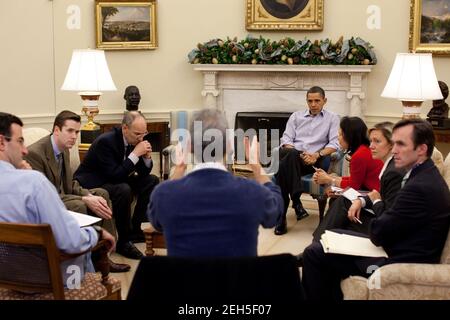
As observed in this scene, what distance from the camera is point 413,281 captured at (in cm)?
326

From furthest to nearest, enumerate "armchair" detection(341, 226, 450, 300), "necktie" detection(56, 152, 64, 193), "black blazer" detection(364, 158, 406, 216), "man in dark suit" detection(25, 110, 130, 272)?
"necktie" detection(56, 152, 64, 193) → "man in dark suit" detection(25, 110, 130, 272) → "black blazer" detection(364, 158, 406, 216) → "armchair" detection(341, 226, 450, 300)

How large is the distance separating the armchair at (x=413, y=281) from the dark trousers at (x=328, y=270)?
0.19 metres

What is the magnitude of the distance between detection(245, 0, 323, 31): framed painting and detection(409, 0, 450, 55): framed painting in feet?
4.02

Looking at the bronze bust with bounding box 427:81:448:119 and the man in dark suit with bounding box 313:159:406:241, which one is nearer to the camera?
the man in dark suit with bounding box 313:159:406:241

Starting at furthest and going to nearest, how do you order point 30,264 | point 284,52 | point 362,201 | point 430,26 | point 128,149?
point 284,52, point 430,26, point 128,149, point 362,201, point 30,264

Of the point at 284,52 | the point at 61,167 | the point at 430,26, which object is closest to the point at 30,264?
the point at 61,167

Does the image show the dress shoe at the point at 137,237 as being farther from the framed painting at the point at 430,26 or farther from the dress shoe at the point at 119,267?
the framed painting at the point at 430,26

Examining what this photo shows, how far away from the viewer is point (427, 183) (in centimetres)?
335

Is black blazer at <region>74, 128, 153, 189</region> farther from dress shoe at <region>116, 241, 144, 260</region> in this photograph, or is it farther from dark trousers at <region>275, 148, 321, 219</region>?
dark trousers at <region>275, 148, 321, 219</region>

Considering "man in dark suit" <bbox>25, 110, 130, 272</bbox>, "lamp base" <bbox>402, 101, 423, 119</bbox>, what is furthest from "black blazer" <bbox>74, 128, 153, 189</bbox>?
"lamp base" <bbox>402, 101, 423, 119</bbox>

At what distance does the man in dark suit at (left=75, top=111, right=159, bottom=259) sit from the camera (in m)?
5.63

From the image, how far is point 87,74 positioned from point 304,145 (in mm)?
2478

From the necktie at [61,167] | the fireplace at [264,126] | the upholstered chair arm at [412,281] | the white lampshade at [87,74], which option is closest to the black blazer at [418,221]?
the upholstered chair arm at [412,281]

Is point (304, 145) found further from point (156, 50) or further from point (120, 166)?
point (156, 50)
